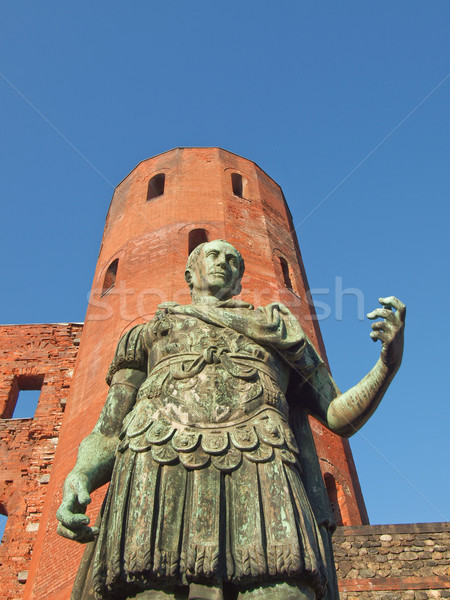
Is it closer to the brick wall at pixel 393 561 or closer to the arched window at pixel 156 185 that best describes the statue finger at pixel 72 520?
the brick wall at pixel 393 561

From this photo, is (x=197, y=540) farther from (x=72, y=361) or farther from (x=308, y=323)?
(x=72, y=361)

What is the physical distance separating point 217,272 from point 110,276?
33.2 feet

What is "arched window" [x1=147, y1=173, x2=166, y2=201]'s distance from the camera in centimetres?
1489

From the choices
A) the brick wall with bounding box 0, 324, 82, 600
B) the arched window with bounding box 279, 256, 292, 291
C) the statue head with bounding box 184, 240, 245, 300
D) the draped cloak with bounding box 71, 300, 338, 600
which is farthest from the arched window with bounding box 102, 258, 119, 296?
the draped cloak with bounding box 71, 300, 338, 600

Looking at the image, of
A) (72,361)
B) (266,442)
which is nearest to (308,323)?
(72,361)

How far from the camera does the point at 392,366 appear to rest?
2.72 metres

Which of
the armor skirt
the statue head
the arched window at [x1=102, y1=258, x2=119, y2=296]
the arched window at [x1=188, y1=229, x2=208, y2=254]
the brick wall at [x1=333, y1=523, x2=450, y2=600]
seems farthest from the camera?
the arched window at [x1=102, y1=258, x2=119, y2=296]

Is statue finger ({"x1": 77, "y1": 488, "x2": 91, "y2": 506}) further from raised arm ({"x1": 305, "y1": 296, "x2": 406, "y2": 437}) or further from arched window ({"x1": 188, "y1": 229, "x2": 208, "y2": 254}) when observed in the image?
arched window ({"x1": 188, "y1": 229, "x2": 208, "y2": 254})

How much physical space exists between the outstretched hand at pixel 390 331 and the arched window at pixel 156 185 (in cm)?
1242

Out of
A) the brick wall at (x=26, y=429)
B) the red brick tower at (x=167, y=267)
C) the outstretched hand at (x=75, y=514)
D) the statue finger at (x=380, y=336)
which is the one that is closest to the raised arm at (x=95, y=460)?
the outstretched hand at (x=75, y=514)

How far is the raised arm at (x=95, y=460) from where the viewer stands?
2432 millimetres

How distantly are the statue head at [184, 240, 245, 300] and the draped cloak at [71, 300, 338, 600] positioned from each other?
0.32 metres

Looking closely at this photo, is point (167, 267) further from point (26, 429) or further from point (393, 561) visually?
point (393, 561)

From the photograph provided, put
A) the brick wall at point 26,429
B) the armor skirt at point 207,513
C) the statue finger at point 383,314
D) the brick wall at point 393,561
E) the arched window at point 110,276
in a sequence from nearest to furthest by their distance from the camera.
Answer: the armor skirt at point 207,513 < the statue finger at point 383,314 < the brick wall at point 393,561 < the brick wall at point 26,429 < the arched window at point 110,276
